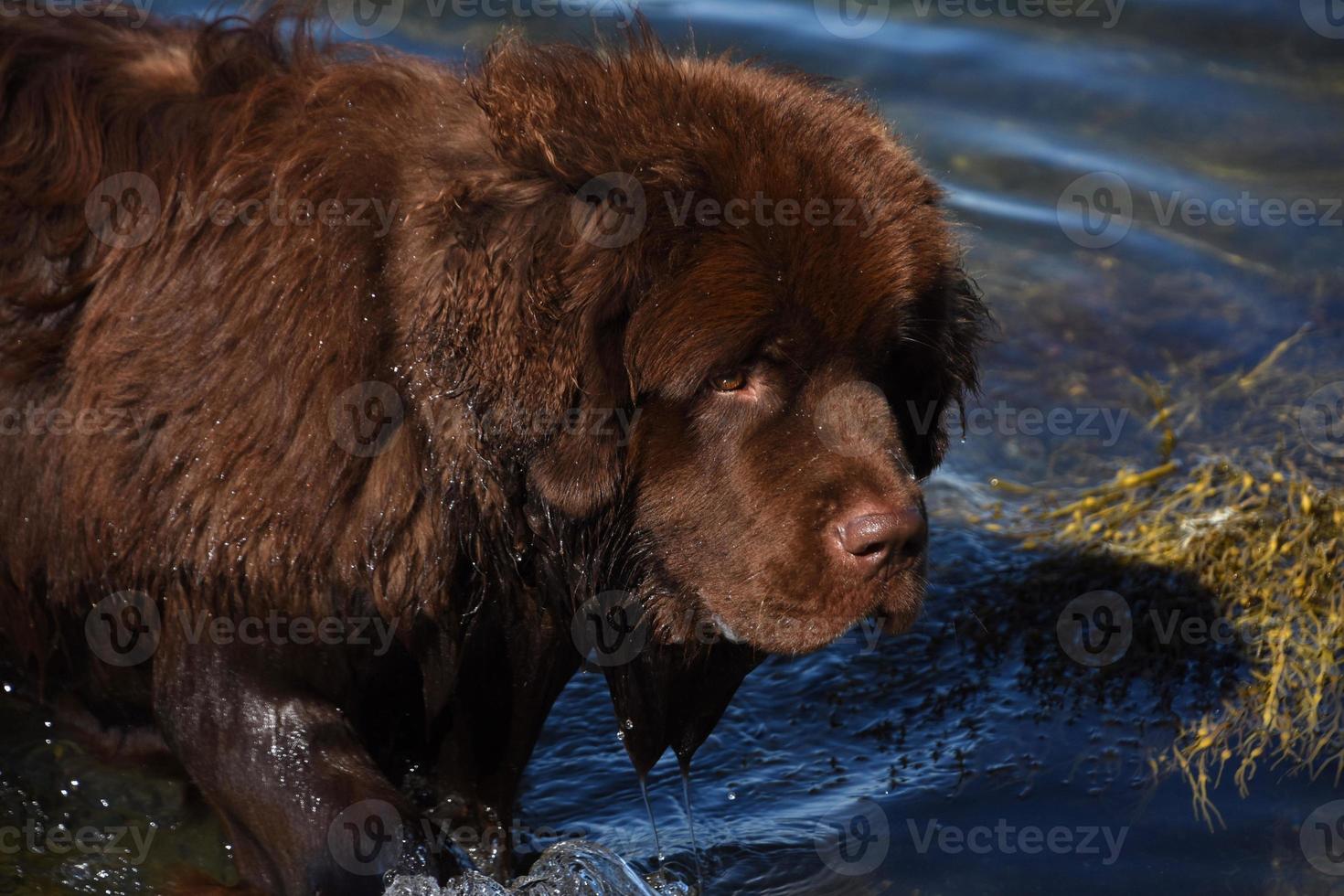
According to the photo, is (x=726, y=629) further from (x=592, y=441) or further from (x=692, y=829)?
(x=692, y=829)

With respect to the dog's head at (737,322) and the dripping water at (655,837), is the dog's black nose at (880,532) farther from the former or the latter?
the dripping water at (655,837)

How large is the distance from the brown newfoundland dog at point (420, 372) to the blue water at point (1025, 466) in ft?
2.69

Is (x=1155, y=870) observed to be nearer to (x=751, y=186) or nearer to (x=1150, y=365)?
(x=751, y=186)

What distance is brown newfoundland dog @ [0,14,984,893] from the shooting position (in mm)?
3639

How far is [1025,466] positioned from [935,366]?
119 inches

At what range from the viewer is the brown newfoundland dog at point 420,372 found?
143 inches

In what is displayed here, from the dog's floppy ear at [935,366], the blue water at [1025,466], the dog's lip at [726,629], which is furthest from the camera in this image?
the blue water at [1025,466]

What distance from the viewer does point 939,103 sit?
949 cm

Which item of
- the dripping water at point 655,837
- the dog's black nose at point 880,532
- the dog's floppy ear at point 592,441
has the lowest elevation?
the dripping water at point 655,837

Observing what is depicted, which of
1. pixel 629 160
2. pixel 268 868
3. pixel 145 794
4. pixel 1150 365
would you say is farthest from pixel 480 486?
pixel 1150 365

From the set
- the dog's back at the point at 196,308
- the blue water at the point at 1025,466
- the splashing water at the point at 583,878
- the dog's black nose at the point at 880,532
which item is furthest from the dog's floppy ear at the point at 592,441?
the blue water at the point at 1025,466

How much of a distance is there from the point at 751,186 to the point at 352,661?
4.92 feet

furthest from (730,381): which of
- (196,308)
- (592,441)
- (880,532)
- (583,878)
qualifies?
(583,878)

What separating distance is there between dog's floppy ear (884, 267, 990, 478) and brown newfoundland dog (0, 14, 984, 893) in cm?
2
